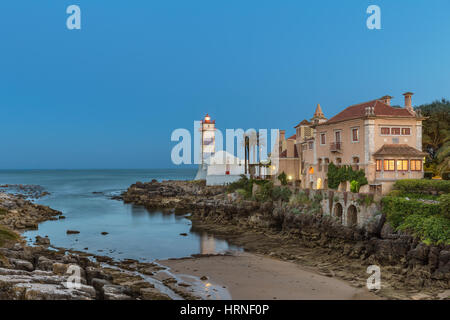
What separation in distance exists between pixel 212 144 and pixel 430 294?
56172 mm

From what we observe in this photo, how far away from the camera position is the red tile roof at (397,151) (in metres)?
27.1

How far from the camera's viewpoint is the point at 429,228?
18375mm

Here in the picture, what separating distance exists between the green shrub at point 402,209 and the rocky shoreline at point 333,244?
703 mm

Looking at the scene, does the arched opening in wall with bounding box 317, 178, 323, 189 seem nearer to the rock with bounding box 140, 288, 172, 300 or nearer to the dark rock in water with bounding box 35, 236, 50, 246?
the rock with bounding box 140, 288, 172, 300

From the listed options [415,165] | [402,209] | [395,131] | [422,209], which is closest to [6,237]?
[402,209]

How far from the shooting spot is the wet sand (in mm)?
15670

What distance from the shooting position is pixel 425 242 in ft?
58.9

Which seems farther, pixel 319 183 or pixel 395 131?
pixel 319 183

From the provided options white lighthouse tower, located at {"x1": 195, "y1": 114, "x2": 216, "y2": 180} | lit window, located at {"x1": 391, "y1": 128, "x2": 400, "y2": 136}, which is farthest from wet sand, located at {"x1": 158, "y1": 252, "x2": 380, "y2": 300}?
white lighthouse tower, located at {"x1": 195, "y1": 114, "x2": 216, "y2": 180}

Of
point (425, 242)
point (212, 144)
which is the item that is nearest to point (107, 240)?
point (425, 242)

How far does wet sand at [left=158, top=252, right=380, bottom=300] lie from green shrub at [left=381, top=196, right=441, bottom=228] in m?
6.60

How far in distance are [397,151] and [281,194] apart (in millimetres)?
11472

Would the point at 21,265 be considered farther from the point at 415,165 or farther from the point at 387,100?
the point at 387,100
